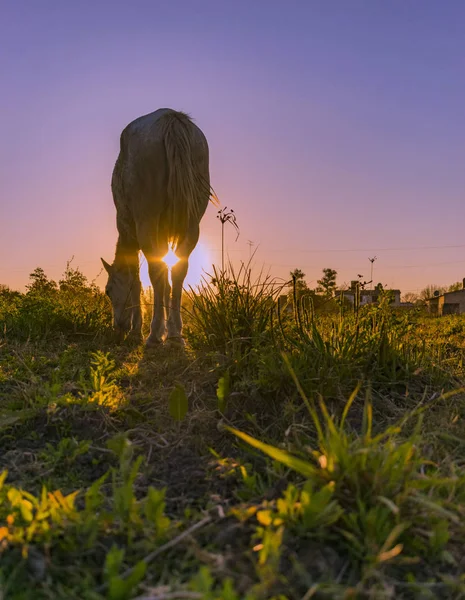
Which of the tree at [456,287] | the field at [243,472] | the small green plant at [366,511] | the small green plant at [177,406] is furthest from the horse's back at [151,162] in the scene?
the tree at [456,287]

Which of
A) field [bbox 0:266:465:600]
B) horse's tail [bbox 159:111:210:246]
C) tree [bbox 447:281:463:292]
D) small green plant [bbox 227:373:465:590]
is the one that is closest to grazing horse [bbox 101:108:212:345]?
horse's tail [bbox 159:111:210:246]

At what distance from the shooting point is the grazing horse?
5.11 metres

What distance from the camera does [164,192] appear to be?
17.2ft

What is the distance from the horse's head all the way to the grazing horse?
79cm

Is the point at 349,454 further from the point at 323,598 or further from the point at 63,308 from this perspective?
the point at 63,308

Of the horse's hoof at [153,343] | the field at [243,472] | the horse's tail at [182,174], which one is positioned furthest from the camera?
the horse's hoof at [153,343]

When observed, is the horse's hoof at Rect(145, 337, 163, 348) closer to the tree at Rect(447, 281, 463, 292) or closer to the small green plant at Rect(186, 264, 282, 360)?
the small green plant at Rect(186, 264, 282, 360)

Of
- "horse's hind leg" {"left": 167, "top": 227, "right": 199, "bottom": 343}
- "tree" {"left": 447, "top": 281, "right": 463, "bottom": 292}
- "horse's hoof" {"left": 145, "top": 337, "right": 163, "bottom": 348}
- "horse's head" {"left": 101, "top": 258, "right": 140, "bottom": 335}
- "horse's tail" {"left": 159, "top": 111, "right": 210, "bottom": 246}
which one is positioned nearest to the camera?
"horse's tail" {"left": 159, "top": 111, "right": 210, "bottom": 246}

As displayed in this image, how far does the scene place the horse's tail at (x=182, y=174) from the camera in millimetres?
5070

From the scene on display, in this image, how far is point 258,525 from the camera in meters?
1.48

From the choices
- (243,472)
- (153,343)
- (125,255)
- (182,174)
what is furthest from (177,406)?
(125,255)

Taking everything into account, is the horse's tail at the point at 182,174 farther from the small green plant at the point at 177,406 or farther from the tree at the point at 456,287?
the tree at the point at 456,287

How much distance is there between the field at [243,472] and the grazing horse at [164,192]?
57.8 inches

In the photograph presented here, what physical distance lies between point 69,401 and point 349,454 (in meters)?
1.65
